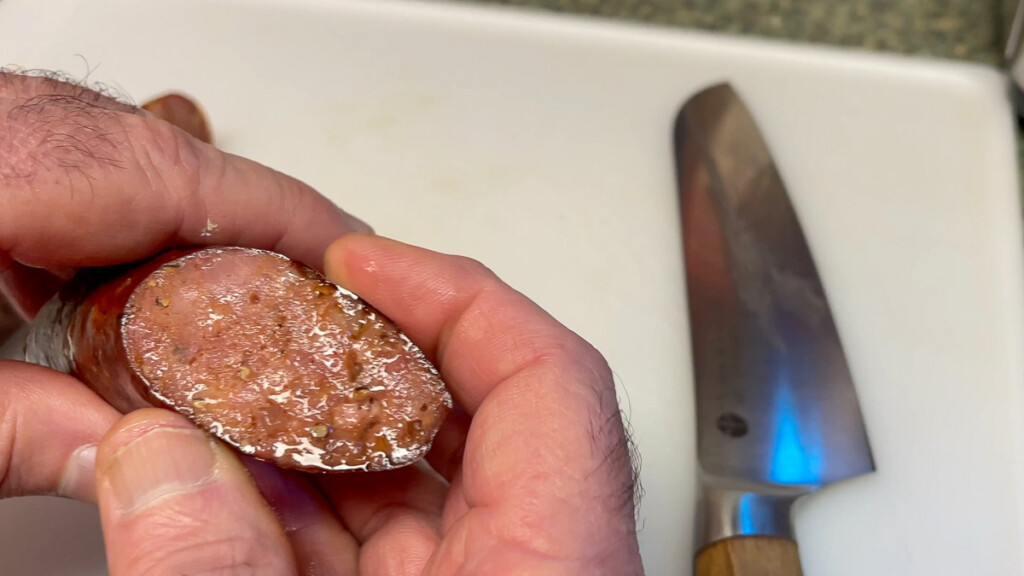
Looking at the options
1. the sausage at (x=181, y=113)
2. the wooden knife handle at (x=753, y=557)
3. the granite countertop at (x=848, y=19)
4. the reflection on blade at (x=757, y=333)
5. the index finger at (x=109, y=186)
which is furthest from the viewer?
the granite countertop at (x=848, y=19)

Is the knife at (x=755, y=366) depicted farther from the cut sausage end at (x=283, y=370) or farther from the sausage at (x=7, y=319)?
the sausage at (x=7, y=319)

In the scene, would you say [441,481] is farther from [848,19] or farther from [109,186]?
[848,19]

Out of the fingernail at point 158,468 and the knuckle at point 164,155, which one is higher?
the knuckle at point 164,155

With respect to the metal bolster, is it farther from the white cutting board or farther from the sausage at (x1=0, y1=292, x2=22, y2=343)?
the sausage at (x1=0, y1=292, x2=22, y2=343)

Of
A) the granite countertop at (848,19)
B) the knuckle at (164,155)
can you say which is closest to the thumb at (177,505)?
the knuckle at (164,155)

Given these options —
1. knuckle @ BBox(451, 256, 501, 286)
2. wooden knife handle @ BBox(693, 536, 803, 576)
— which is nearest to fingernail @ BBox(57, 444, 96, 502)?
knuckle @ BBox(451, 256, 501, 286)

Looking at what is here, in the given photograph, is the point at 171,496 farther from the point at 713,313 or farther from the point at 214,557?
the point at 713,313

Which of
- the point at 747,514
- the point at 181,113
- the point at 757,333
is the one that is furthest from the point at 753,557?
the point at 181,113
